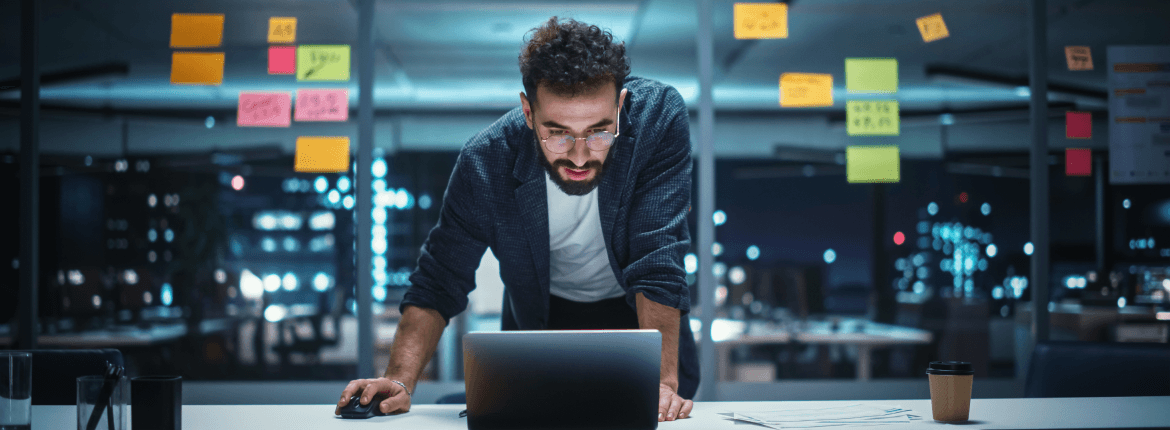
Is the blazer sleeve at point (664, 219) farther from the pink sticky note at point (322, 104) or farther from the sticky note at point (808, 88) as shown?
the pink sticky note at point (322, 104)

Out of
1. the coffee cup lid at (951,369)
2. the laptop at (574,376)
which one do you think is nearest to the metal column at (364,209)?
the laptop at (574,376)

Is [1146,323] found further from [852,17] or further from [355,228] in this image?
[355,228]

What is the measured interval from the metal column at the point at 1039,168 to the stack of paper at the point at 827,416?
189 centimetres

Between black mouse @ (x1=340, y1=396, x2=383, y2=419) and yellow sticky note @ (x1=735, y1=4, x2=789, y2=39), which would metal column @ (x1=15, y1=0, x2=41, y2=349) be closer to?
black mouse @ (x1=340, y1=396, x2=383, y2=419)

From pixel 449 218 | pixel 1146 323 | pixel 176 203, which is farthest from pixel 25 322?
pixel 1146 323

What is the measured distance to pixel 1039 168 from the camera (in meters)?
2.82

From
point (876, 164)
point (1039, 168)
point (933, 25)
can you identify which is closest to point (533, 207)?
point (876, 164)

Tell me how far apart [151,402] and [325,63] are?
204 centimetres

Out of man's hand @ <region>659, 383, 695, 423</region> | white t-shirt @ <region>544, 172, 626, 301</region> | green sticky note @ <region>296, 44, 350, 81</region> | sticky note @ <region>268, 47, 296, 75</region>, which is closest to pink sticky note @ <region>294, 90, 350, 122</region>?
green sticky note @ <region>296, 44, 350, 81</region>

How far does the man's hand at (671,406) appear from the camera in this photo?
1.19m

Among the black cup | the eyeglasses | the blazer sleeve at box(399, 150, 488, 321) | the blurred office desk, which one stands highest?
the eyeglasses

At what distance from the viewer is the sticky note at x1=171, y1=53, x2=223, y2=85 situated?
9.31 ft

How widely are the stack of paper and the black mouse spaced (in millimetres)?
589

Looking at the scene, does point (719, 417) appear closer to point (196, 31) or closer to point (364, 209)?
point (364, 209)
